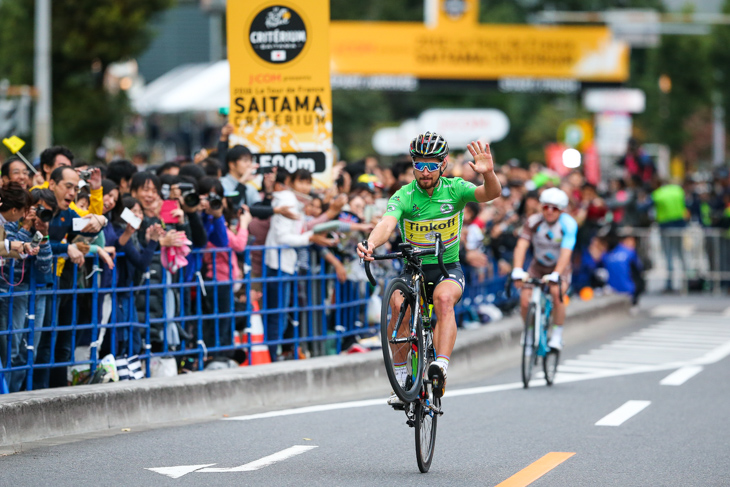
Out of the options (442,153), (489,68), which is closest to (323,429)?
(442,153)

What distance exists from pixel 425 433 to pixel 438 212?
1.52m

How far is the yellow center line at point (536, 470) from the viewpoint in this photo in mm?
7836

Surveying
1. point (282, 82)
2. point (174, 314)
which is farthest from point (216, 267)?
point (282, 82)

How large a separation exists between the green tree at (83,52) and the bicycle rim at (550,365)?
49.0ft

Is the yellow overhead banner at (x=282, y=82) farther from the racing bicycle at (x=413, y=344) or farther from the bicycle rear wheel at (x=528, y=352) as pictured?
the racing bicycle at (x=413, y=344)

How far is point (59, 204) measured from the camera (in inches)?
404

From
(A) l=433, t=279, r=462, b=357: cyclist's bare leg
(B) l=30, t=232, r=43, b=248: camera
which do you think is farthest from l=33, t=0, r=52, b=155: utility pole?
(A) l=433, t=279, r=462, b=357: cyclist's bare leg

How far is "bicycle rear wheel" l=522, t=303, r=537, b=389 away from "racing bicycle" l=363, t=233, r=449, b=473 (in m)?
4.14

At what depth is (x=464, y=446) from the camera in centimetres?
921

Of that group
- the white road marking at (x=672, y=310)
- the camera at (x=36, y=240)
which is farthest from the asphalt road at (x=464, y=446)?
the white road marking at (x=672, y=310)

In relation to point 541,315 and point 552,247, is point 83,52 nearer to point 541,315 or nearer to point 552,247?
point 552,247

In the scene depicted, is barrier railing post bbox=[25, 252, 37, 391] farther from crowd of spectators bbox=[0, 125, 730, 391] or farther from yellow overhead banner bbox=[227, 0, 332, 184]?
yellow overhead banner bbox=[227, 0, 332, 184]

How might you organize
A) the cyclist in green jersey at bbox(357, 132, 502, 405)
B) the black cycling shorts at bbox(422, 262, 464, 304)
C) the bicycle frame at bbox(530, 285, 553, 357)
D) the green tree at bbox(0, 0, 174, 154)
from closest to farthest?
the cyclist in green jersey at bbox(357, 132, 502, 405), the black cycling shorts at bbox(422, 262, 464, 304), the bicycle frame at bbox(530, 285, 553, 357), the green tree at bbox(0, 0, 174, 154)

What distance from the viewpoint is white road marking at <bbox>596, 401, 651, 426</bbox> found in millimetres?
10453
